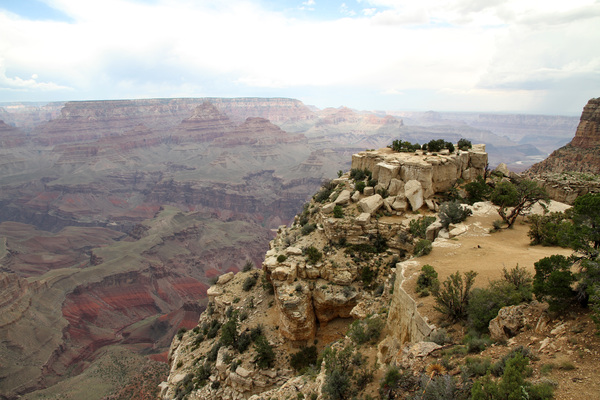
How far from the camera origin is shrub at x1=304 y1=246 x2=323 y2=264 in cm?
2382

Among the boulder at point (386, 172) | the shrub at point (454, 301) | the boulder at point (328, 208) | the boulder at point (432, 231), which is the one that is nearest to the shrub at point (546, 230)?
the boulder at point (432, 231)

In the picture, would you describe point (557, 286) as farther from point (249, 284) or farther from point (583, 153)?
point (583, 153)

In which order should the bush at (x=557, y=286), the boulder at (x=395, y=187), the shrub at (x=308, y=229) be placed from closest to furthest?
the bush at (x=557, y=286)
the boulder at (x=395, y=187)
the shrub at (x=308, y=229)

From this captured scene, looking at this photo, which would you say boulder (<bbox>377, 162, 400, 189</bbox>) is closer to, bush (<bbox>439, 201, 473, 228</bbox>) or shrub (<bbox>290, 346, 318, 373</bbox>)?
bush (<bbox>439, 201, 473, 228</bbox>)

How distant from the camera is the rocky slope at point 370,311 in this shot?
9.14 m

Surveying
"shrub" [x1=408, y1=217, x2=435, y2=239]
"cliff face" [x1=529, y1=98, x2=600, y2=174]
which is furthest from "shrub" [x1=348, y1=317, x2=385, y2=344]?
"cliff face" [x1=529, y1=98, x2=600, y2=174]

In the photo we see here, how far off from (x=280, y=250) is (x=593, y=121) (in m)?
65.5

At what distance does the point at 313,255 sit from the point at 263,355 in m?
7.82

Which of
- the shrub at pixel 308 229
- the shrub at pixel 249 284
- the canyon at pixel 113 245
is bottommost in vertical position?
the canyon at pixel 113 245

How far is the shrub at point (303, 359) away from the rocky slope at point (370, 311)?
14cm

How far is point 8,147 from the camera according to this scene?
187250mm

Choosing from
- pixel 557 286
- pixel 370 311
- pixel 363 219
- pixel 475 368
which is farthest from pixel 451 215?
pixel 475 368

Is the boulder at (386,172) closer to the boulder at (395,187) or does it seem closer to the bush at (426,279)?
the boulder at (395,187)

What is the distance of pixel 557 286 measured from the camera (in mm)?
9180
